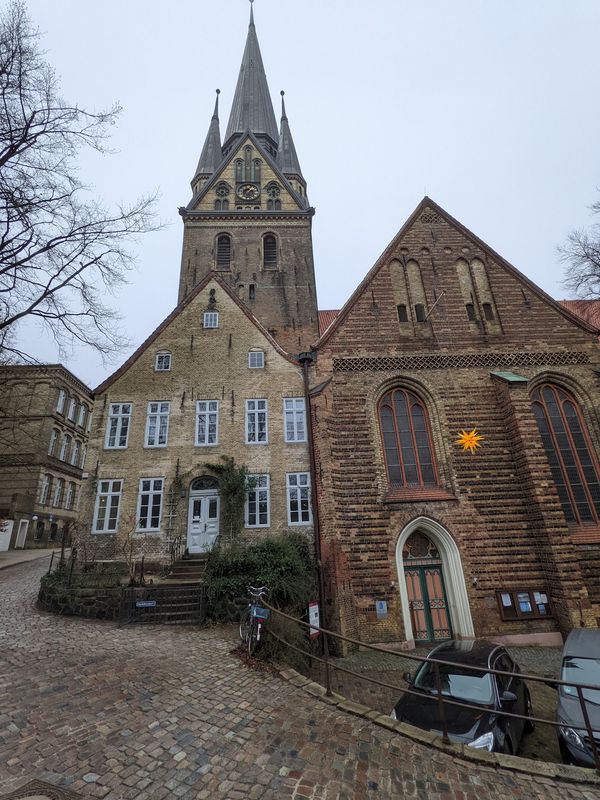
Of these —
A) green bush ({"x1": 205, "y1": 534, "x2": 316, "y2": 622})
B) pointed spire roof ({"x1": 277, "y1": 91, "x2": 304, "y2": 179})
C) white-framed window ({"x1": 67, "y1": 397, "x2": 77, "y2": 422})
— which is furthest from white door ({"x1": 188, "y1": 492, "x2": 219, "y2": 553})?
pointed spire roof ({"x1": 277, "y1": 91, "x2": 304, "y2": 179})

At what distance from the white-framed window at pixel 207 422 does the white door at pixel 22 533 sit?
18.3 m

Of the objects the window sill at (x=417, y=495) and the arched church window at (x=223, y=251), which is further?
the arched church window at (x=223, y=251)

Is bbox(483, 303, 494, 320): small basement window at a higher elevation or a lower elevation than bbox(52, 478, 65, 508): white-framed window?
higher

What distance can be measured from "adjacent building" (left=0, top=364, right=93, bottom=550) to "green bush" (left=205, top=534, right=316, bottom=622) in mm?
18721

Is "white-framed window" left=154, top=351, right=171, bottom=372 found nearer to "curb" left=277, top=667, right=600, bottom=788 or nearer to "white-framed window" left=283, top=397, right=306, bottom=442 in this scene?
"white-framed window" left=283, top=397, right=306, bottom=442

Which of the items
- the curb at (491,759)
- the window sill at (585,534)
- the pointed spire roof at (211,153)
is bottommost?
the curb at (491,759)

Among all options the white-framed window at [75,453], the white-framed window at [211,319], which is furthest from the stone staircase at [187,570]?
the white-framed window at [75,453]

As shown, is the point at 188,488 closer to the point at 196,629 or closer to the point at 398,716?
the point at 196,629

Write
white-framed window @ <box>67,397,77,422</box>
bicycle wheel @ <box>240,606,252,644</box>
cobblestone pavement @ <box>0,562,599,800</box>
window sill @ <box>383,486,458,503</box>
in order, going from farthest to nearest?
white-framed window @ <box>67,397,77,422</box> → window sill @ <box>383,486,458,503</box> → bicycle wheel @ <box>240,606,252,644</box> → cobblestone pavement @ <box>0,562,599,800</box>

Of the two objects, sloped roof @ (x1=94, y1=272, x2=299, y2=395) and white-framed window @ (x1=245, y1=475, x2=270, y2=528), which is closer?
white-framed window @ (x1=245, y1=475, x2=270, y2=528)

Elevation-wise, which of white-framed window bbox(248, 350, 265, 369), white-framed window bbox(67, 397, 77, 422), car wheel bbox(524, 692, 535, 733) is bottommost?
car wheel bbox(524, 692, 535, 733)

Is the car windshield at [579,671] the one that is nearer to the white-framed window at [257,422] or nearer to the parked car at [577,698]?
the parked car at [577,698]

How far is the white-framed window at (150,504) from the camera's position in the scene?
13906 mm

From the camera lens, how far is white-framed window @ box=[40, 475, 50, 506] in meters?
26.8
